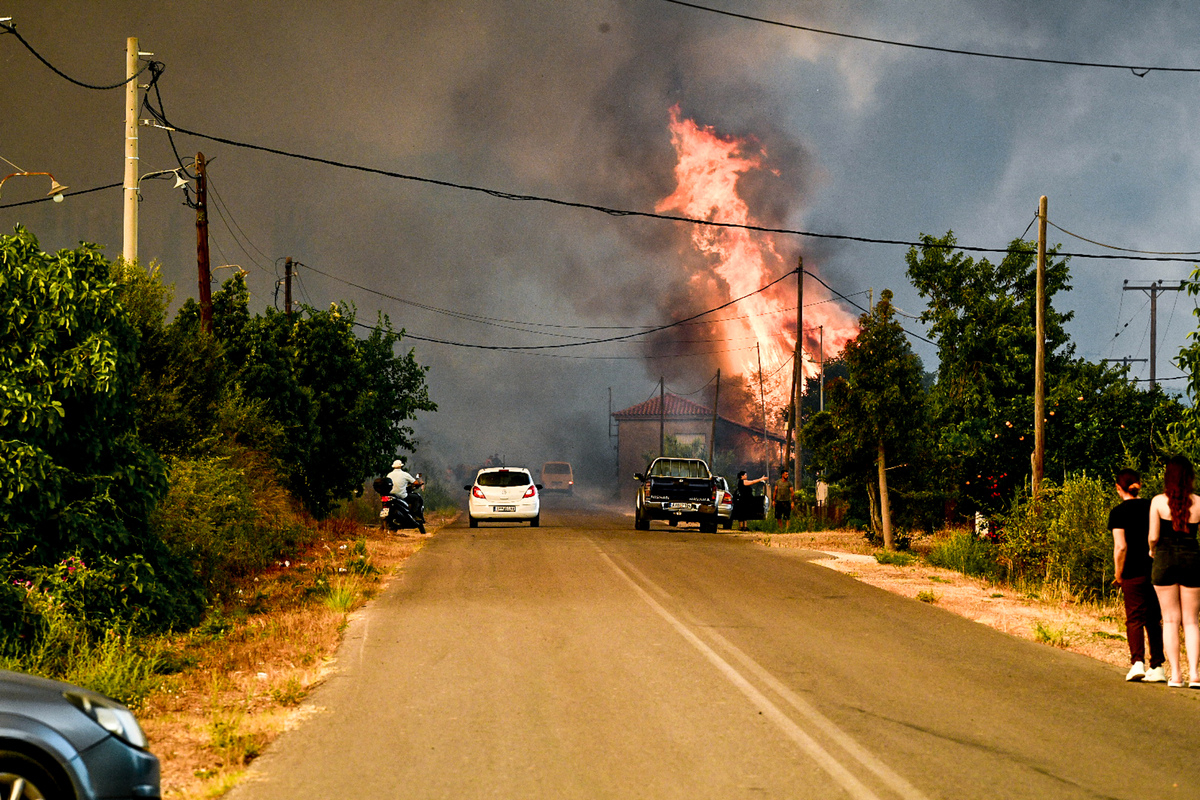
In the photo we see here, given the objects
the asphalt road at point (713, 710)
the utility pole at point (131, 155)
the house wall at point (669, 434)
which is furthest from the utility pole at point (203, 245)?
the house wall at point (669, 434)

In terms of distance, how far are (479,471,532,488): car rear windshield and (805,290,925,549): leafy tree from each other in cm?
993

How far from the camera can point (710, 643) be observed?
1084 centimetres

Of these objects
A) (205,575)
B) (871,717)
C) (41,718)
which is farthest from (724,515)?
(41,718)

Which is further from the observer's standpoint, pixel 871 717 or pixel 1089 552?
pixel 1089 552

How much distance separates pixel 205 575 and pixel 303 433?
12917 mm

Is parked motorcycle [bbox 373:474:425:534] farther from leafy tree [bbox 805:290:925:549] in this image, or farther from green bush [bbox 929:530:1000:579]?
green bush [bbox 929:530:1000:579]

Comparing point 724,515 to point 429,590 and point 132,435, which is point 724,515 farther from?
point 132,435

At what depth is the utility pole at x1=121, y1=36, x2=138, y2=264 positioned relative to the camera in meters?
19.2

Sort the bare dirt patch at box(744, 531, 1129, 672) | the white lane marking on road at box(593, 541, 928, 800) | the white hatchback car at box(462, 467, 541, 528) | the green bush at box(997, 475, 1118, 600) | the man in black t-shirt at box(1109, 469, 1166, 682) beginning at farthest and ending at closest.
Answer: the white hatchback car at box(462, 467, 541, 528), the green bush at box(997, 475, 1118, 600), the bare dirt patch at box(744, 531, 1129, 672), the man in black t-shirt at box(1109, 469, 1166, 682), the white lane marking on road at box(593, 541, 928, 800)

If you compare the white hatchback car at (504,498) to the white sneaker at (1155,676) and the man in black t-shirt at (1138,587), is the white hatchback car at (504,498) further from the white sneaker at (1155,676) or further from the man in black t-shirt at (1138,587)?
the white sneaker at (1155,676)

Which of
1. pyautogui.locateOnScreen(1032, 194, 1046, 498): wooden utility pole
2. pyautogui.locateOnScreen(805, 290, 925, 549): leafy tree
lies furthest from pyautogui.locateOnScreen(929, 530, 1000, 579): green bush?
pyautogui.locateOnScreen(805, 290, 925, 549): leafy tree

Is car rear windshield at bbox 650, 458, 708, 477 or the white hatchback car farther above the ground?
car rear windshield at bbox 650, 458, 708, 477

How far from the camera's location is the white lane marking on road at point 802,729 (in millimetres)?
6035

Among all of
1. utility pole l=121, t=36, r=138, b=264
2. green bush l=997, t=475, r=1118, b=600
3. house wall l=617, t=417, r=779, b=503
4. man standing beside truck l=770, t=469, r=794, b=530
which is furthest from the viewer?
house wall l=617, t=417, r=779, b=503
